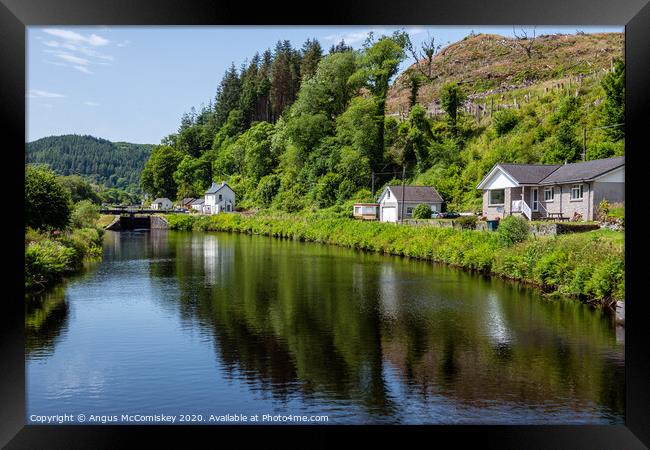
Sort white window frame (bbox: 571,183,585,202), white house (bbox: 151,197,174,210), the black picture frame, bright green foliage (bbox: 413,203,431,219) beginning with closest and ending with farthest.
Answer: the black picture frame → white window frame (bbox: 571,183,585,202) → bright green foliage (bbox: 413,203,431,219) → white house (bbox: 151,197,174,210)

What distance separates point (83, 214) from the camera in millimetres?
17281

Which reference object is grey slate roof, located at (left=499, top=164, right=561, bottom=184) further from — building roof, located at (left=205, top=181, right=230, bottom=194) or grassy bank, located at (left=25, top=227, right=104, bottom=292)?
building roof, located at (left=205, top=181, right=230, bottom=194)

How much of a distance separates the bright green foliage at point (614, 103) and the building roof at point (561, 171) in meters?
2.00

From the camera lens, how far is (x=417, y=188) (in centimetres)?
2217

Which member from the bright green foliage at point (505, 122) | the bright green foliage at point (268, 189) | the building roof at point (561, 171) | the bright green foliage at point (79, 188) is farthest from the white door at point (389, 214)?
the bright green foliage at point (79, 188)

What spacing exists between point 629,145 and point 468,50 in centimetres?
2722

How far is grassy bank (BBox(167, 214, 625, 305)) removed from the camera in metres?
10.0

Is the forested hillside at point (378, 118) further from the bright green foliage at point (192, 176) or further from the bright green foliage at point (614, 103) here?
the bright green foliage at point (614, 103)

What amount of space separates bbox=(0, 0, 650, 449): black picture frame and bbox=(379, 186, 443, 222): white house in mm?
16482

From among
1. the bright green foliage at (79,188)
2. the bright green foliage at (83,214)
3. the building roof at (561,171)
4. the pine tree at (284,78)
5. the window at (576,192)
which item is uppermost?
the pine tree at (284,78)

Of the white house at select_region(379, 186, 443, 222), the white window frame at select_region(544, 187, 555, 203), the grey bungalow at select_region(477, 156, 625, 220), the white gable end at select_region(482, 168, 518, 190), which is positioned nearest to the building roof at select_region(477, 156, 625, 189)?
the grey bungalow at select_region(477, 156, 625, 220)

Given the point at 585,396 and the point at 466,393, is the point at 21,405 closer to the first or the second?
the point at 466,393

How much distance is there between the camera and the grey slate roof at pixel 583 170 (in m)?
13.8

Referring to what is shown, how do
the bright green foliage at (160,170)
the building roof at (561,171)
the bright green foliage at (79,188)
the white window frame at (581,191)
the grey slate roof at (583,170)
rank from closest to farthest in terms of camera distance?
the grey slate roof at (583,170) → the building roof at (561,171) → the white window frame at (581,191) → the bright green foliage at (79,188) → the bright green foliage at (160,170)
